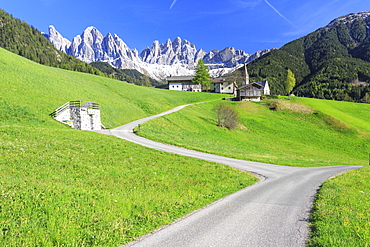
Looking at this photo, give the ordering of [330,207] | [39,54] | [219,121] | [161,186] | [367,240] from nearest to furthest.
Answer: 1. [367,240]
2. [330,207]
3. [161,186]
4. [219,121]
5. [39,54]

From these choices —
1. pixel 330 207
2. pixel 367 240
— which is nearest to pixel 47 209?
pixel 367 240

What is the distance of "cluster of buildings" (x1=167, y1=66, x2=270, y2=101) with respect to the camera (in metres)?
90.9

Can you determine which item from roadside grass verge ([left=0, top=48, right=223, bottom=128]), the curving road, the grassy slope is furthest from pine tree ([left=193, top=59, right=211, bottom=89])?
the curving road

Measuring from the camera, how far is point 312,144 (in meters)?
47.9

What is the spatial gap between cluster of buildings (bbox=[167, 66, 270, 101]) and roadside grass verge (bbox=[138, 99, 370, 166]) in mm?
23691

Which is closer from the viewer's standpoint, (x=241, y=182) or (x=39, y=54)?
(x=241, y=182)

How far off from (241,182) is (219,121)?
36.5 meters

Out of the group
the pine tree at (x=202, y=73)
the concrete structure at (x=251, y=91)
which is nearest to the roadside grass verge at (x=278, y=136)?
the concrete structure at (x=251, y=91)

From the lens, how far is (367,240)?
6.04 m

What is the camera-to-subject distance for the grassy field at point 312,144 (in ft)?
24.5

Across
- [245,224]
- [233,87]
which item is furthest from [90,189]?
[233,87]

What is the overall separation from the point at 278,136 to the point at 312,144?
762 cm

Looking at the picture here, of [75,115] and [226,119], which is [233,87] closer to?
[226,119]

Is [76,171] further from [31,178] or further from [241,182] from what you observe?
[241,182]
